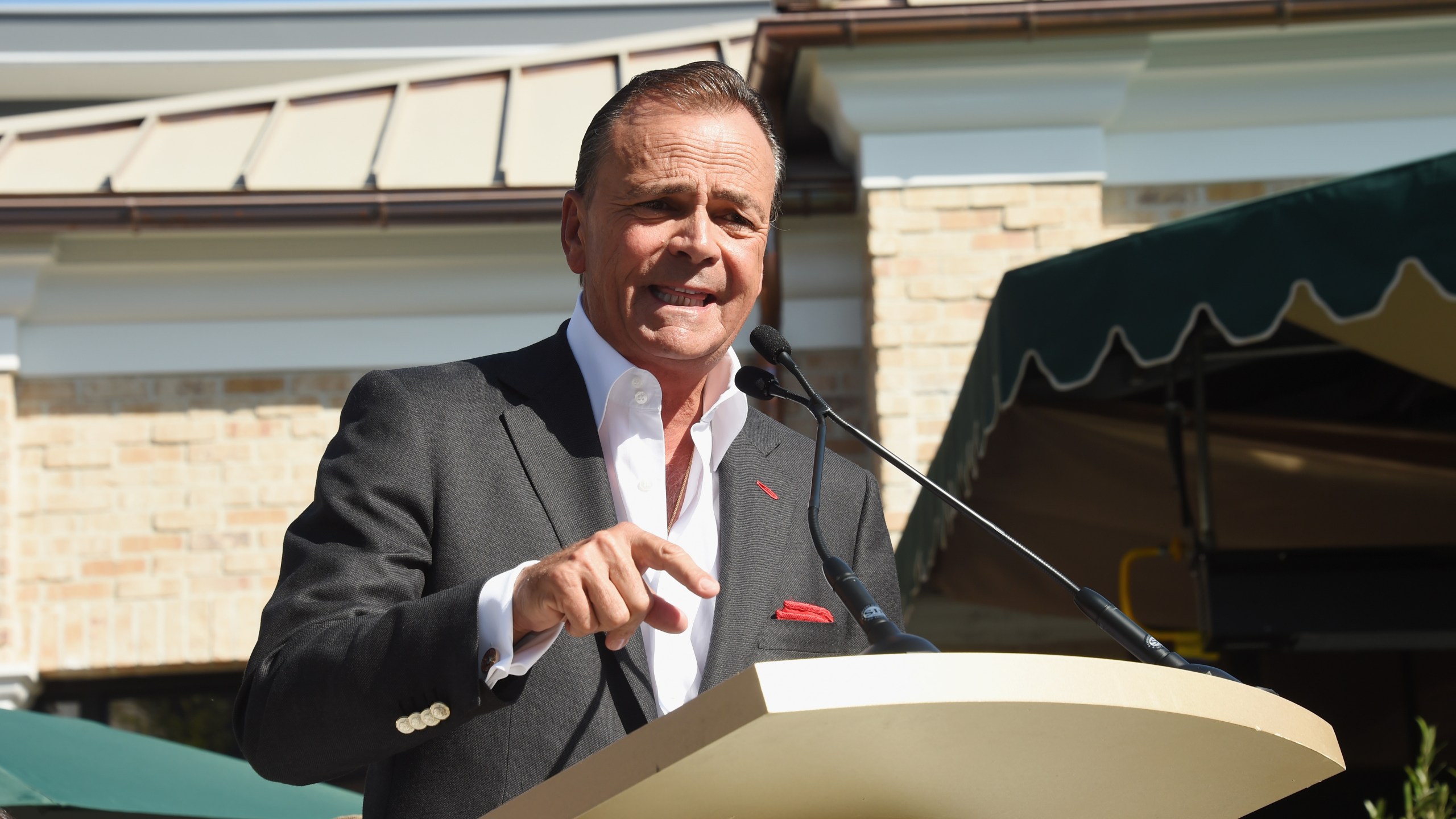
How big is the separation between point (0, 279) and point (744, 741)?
5.59 meters

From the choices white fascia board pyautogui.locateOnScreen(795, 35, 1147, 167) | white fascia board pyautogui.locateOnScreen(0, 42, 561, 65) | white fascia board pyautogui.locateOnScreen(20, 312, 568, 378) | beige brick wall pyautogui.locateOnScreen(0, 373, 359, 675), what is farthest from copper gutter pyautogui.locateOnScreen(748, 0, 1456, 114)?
white fascia board pyautogui.locateOnScreen(0, 42, 561, 65)

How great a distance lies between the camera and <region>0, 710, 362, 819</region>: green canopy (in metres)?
3.69

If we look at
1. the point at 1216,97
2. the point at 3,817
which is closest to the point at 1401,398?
the point at 1216,97

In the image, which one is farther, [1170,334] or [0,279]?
[0,279]

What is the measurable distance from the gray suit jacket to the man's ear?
0.52 ft

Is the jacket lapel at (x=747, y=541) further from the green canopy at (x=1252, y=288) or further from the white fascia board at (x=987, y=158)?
the white fascia board at (x=987, y=158)

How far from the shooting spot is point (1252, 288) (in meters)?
3.41

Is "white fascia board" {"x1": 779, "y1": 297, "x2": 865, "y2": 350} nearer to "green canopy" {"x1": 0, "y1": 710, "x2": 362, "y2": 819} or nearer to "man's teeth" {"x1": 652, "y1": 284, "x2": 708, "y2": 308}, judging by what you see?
"green canopy" {"x1": 0, "y1": 710, "x2": 362, "y2": 819}

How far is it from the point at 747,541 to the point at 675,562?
66cm

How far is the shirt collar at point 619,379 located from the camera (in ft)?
6.49

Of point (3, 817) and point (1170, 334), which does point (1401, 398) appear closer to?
point (1170, 334)

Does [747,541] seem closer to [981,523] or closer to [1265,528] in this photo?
[981,523]

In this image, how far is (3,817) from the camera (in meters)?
1.82

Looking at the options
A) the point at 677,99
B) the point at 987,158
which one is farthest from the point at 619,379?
the point at 987,158
